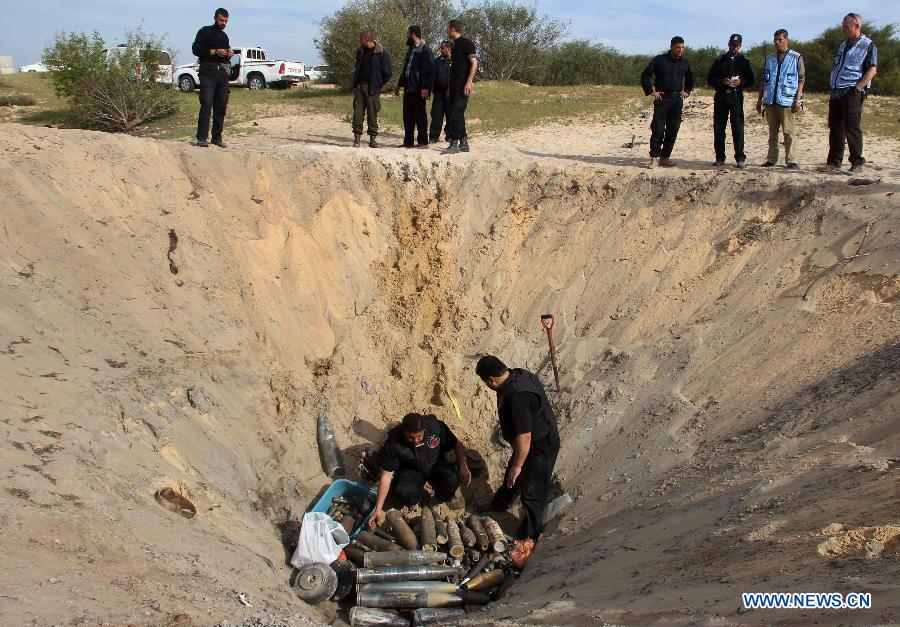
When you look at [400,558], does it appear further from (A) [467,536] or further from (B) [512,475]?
(B) [512,475]

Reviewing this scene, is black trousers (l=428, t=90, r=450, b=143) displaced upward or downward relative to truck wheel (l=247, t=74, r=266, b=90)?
downward

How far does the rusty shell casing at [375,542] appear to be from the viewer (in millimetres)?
5926

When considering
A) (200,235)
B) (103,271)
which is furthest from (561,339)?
(103,271)

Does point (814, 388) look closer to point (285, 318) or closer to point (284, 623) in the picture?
point (284, 623)

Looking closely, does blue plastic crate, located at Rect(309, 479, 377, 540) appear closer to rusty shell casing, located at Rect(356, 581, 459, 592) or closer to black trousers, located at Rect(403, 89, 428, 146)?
rusty shell casing, located at Rect(356, 581, 459, 592)

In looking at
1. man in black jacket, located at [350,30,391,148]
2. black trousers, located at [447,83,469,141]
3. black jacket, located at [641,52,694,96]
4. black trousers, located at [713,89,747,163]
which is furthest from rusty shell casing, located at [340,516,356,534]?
black trousers, located at [713,89,747,163]

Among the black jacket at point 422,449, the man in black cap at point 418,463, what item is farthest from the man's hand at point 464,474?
the black jacket at point 422,449

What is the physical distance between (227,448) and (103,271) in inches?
77.6

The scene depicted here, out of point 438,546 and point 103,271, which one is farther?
point 103,271

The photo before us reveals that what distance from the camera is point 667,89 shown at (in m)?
9.34

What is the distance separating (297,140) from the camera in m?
11.2

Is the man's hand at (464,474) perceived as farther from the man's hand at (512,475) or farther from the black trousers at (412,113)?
the black trousers at (412,113)

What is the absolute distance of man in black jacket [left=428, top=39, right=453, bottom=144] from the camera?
1004 centimetres

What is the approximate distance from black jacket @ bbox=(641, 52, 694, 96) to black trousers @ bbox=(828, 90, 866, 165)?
1.71 m
